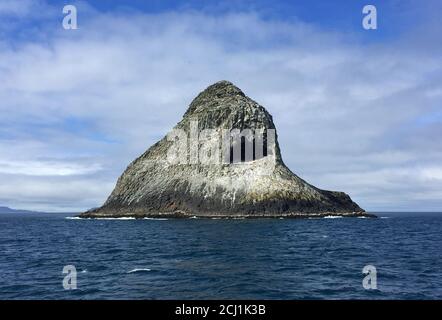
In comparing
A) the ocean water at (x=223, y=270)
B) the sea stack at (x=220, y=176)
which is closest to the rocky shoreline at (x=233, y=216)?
the sea stack at (x=220, y=176)

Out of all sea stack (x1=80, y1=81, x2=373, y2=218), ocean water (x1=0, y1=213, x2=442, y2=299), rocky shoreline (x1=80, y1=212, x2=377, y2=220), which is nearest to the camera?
ocean water (x1=0, y1=213, x2=442, y2=299)

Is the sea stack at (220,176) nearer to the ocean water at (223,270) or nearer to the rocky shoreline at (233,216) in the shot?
the rocky shoreline at (233,216)

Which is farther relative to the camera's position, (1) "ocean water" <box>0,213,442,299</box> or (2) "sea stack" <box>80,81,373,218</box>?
(2) "sea stack" <box>80,81,373,218</box>

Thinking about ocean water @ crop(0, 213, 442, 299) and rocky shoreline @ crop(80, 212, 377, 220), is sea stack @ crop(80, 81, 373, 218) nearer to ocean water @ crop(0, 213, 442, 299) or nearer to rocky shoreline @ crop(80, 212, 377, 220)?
rocky shoreline @ crop(80, 212, 377, 220)

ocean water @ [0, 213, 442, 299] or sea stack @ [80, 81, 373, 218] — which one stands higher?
sea stack @ [80, 81, 373, 218]

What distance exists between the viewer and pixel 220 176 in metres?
121

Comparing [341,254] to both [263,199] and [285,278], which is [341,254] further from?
[263,199]

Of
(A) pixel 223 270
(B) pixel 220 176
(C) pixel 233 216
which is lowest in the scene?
(A) pixel 223 270

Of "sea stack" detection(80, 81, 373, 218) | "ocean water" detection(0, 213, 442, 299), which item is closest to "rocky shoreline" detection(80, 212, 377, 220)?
"sea stack" detection(80, 81, 373, 218)

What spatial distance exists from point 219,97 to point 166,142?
24.5 metres

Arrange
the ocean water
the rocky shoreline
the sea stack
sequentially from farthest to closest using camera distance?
1. the sea stack
2. the rocky shoreline
3. the ocean water

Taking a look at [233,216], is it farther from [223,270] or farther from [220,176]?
[223,270]

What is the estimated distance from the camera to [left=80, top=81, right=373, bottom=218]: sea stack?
114 meters

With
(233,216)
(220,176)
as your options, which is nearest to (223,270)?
(233,216)
